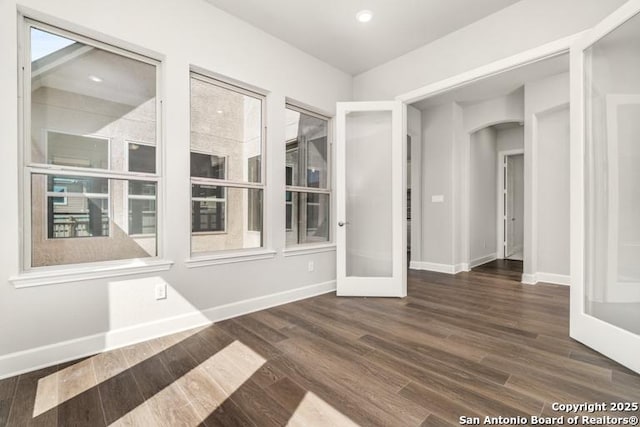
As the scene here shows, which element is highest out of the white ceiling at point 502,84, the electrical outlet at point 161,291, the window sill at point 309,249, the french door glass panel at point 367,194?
the white ceiling at point 502,84

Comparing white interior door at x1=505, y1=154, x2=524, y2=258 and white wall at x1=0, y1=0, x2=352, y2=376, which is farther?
white interior door at x1=505, y1=154, x2=524, y2=258

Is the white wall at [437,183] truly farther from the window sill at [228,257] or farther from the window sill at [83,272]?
the window sill at [83,272]

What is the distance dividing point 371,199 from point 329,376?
2295mm

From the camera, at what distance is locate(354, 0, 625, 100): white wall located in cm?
241

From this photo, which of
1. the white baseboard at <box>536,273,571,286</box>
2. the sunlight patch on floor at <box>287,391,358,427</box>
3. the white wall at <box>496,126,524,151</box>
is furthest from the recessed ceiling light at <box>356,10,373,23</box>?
the white wall at <box>496,126,524,151</box>

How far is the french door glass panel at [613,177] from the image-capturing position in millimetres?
2057

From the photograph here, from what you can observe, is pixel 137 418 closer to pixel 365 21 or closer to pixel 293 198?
pixel 293 198

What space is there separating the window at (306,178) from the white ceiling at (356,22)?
79 cm

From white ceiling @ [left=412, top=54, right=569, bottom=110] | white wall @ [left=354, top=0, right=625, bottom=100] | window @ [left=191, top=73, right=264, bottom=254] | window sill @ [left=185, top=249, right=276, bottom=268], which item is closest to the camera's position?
white wall @ [left=354, top=0, right=625, bottom=100]

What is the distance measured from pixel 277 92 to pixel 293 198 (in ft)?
3.91

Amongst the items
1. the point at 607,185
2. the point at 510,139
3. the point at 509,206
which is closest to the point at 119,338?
the point at 607,185

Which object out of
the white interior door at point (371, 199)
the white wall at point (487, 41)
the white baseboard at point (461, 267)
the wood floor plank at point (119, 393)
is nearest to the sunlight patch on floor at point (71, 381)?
the wood floor plank at point (119, 393)

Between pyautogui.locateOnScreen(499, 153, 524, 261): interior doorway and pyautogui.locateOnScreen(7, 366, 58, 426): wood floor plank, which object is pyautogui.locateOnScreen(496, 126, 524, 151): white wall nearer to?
pyautogui.locateOnScreen(499, 153, 524, 261): interior doorway

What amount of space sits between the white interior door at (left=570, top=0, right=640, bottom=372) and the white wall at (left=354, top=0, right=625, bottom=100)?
0.31 meters
